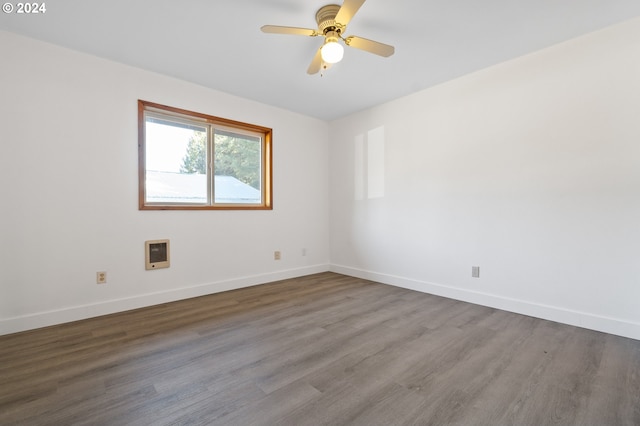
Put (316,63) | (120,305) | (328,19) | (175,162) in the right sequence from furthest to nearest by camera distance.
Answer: (175,162) < (120,305) < (316,63) < (328,19)

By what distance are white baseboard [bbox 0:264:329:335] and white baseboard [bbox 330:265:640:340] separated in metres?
1.81

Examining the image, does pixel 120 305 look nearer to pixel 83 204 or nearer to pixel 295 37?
Result: pixel 83 204

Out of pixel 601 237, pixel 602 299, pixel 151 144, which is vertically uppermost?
pixel 151 144

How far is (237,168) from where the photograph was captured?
3648 millimetres

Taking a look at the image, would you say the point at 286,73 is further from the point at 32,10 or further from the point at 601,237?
the point at 601,237

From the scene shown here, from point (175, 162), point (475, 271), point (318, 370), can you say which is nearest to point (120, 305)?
point (175, 162)

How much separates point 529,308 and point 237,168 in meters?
3.56

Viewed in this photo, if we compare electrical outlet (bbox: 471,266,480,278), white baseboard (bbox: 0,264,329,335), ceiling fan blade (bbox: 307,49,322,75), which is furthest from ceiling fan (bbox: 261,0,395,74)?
white baseboard (bbox: 0,264,329,335)

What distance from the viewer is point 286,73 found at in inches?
114

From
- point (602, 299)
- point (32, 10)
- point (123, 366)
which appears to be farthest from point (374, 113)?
point (123, 366)

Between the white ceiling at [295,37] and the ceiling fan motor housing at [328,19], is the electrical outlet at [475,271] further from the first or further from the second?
the ceiling fan motor housing at [328,19]

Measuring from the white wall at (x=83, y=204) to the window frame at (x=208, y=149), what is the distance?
0.07 metres

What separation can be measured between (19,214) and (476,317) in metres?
4.02

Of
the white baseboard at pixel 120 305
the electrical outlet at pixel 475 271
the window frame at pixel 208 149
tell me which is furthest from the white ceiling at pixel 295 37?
the white baseboard at pixel 120 305
